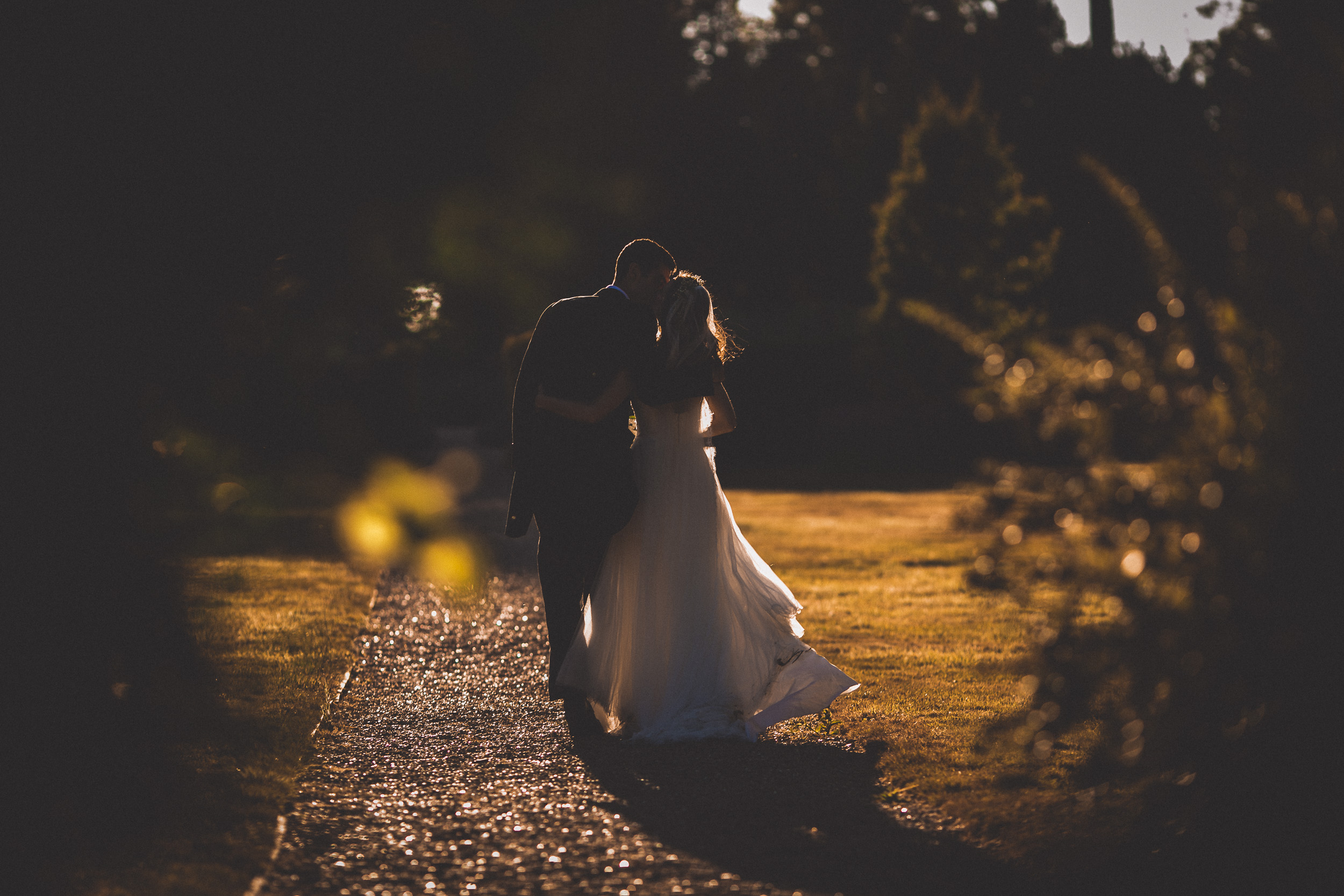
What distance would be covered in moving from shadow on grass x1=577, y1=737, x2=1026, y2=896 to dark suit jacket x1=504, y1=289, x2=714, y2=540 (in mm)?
1019

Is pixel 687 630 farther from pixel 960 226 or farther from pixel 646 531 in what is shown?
pixel 960 226

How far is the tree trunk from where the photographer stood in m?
14.0

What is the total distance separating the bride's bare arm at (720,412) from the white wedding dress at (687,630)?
0.12 meters

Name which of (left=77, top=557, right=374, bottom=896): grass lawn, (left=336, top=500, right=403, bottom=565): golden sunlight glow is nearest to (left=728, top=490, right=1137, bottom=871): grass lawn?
(left=77, top=557, right=374, bottom=896): grass lawn

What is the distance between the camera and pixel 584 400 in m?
5.38

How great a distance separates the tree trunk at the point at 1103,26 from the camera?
14.0 metres

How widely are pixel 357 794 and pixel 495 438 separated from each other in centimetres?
2128

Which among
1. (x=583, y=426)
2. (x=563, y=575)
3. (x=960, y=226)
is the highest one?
(x=960, y=226)

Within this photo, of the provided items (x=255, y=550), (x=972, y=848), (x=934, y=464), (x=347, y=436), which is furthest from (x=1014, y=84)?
(x=972, y=848)

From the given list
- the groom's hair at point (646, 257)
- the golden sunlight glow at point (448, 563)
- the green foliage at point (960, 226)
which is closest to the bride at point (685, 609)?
the groom's hair at point (646, 257)

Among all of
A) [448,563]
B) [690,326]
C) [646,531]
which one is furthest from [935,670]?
[448,563]

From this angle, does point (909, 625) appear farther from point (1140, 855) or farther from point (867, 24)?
point (867, 24)

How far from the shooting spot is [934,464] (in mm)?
22562

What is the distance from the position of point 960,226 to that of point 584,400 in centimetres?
2108
